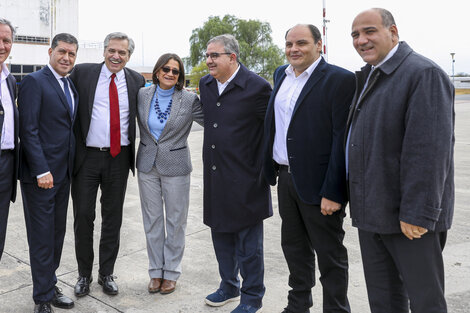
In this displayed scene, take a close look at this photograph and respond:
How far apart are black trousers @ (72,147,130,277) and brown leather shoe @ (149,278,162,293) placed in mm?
370

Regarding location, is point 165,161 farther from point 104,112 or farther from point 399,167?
point 399,167

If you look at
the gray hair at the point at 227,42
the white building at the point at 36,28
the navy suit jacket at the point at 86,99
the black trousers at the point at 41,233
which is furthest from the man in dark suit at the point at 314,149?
the white building at the point at 36,28

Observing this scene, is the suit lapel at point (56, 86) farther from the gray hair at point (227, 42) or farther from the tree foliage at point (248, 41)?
the tree foliage at point (248, 41)

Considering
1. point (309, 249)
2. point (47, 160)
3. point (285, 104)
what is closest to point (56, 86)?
point (47, 160)

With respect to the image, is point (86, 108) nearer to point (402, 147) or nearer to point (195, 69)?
point (402, 147)

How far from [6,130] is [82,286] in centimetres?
142

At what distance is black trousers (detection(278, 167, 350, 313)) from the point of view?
2930 millimetres

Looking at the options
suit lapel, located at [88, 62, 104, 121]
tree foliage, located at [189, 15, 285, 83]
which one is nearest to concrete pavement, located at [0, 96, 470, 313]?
suit lapel, located at [88, 62, 104, 121]

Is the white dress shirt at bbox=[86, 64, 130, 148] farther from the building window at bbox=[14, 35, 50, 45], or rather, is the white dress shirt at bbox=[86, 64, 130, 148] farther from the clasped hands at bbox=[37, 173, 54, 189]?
the building window at bbox=[14, 35, 50, 45]

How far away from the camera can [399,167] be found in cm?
230

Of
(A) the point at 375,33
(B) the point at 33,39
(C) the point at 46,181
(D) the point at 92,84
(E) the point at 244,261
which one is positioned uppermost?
(B) the point at 33,39

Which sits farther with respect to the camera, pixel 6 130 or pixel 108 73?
pixel 108 73

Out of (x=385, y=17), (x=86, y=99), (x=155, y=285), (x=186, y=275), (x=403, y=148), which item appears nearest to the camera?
(x=403, y=148)

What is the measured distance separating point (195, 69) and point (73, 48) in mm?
45470
